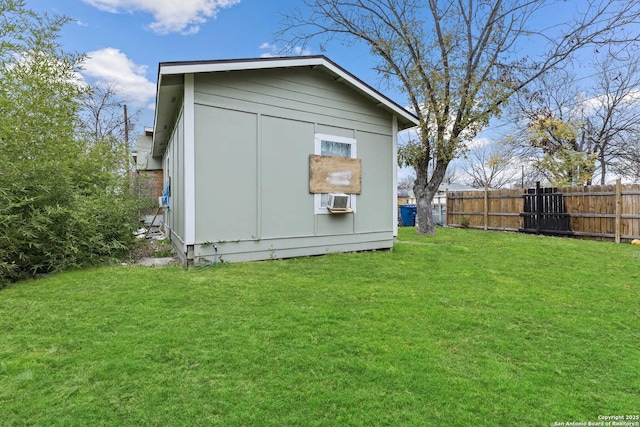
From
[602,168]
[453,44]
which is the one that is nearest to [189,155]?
[453,44]

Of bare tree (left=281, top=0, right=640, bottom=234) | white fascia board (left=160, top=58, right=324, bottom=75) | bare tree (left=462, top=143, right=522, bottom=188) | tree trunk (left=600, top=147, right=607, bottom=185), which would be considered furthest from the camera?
bare tree (left=462, top=143, right=522, bottom=188)

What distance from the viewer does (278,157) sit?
5.63 meters

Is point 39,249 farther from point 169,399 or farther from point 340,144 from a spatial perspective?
point 340,144

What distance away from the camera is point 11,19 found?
165 inches

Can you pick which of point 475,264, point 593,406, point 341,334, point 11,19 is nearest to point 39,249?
point 11,19

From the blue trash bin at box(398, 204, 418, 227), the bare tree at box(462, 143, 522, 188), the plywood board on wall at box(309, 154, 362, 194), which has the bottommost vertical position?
the blue trash bin at box(398, 204, 418, 227)

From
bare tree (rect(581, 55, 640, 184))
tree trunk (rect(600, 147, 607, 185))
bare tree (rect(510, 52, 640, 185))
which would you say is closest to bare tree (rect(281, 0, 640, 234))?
bare tree (rect(510, 52, 640, 185))

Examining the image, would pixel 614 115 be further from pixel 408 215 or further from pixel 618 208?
pixel 408 215

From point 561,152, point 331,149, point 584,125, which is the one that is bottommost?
point 331,149

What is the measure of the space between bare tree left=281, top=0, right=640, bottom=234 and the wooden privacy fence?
323 cm

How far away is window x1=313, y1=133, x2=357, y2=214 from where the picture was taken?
6.06 metres

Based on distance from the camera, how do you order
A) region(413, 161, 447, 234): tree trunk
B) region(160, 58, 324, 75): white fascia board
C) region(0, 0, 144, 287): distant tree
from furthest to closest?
1. region(413, 161, 447, 234): tree trunk
2. region(160, 58, 324, 75): white fascia board
3. region(0, 0, 144, 287): distant tree

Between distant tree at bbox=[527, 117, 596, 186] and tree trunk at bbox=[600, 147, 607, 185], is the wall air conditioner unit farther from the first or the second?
tree trunk at bbox=[600, 147, 607, 185]

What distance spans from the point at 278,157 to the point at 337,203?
133 centimetres
